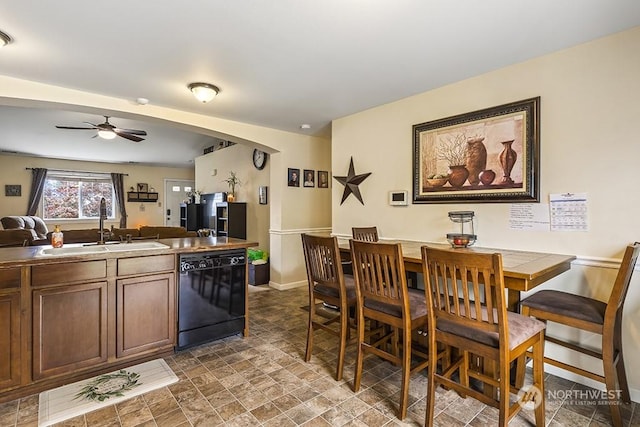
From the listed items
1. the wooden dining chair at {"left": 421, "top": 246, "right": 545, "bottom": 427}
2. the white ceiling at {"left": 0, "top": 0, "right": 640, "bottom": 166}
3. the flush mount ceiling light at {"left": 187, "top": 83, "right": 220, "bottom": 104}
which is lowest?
the wooden dining chair at {"left": 421, "top": 246, "right": 545, "bottom": 427}

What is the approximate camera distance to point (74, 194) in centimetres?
867

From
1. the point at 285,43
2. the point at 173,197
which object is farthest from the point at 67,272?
the point at 173,197

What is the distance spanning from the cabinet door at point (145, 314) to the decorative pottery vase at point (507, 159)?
113 inches

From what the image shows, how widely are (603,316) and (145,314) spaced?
3090 mm

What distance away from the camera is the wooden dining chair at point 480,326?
5.01ft

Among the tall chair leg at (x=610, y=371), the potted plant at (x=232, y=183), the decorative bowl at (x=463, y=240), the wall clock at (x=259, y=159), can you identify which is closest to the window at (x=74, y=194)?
the potted plant at (x=232, y=183)

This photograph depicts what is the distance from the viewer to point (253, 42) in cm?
228

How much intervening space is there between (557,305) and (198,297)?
8.68ft

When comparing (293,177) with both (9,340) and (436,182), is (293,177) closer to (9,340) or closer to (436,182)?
(436,182)

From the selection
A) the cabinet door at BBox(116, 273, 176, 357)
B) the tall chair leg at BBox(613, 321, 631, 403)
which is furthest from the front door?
the tall chair leg at BBox(613, 321, 631, 403)

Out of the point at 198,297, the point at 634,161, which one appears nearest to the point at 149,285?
the point at 198,297

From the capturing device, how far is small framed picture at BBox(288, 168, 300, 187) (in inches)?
194

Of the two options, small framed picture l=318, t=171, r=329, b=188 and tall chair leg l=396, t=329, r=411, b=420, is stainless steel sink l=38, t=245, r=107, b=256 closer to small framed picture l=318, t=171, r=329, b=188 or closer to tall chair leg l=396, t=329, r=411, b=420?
tall chair leg l=396, t=329, r=411, b=420

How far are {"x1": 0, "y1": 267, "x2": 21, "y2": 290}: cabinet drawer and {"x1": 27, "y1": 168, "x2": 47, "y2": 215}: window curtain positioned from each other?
7938 millimetres
